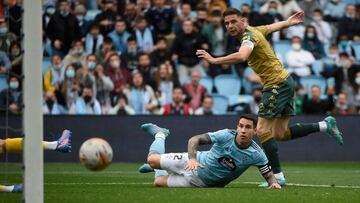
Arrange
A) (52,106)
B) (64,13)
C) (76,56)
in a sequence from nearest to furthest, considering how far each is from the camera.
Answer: (52,106)
(76,56)
(64,13)

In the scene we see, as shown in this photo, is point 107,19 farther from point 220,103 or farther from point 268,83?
point 268,83

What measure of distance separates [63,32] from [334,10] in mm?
6712

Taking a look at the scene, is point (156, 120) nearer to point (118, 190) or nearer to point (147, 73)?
point (147, 73)

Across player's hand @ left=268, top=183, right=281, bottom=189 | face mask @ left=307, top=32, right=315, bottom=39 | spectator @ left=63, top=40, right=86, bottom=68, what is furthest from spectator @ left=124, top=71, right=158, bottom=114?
player's hand @ left=268, top=183, right=281, bottom=189

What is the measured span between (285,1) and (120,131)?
18.9 ft

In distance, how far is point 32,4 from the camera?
8992 mm

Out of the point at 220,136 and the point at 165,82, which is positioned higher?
the point at 165,82

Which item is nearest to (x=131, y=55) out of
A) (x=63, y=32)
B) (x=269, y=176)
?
(x=63, y=32)

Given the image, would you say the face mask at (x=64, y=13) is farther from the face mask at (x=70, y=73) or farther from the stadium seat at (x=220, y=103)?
the stadium seat at (x=220, y=103)

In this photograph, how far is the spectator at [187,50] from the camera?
22016 mm

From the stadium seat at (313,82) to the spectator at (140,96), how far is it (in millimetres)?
3539

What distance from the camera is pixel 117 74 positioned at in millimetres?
21484


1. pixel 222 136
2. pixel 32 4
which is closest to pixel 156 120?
pixel 222 136

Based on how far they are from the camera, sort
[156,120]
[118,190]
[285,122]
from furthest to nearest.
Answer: [156,120] < [285,122] < [118,190]
